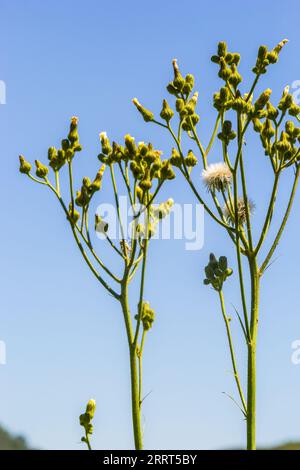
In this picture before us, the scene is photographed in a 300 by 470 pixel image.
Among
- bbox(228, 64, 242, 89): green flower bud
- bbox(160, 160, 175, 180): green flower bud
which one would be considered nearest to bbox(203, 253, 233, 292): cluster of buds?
bbox(160, 160, 175, 180): green flower bud

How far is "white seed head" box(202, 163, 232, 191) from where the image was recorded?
419cm

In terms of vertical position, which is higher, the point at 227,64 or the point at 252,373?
the point at 227,64

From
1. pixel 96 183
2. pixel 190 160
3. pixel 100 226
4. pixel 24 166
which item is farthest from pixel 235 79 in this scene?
pixel 24 166

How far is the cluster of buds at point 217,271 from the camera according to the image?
4215mm

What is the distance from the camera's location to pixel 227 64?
14.3 feet

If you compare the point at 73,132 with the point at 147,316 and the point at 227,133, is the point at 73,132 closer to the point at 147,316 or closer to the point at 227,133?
the point at 227,133

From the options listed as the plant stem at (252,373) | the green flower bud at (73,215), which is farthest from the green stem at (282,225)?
the green flower bud at (73,215)

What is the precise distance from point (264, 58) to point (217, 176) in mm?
597

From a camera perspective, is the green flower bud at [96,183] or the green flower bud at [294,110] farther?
the green flower bud at [294,110]

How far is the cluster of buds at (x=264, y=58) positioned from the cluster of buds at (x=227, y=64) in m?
0.10

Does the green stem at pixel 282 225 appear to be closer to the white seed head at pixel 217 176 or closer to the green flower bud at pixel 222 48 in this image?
the white seed head at pixel 217 176

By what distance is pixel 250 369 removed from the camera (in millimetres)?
3816
